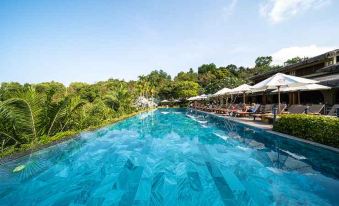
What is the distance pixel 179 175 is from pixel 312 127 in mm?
5273

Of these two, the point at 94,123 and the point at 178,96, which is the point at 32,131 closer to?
the point at 94,123

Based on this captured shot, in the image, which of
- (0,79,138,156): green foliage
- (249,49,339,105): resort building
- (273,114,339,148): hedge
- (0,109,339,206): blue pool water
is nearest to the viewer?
(0,109,339,206): blue pool water

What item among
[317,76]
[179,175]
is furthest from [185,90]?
[179,175]

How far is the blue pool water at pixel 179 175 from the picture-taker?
5039 mm

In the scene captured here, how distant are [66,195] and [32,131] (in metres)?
4.92

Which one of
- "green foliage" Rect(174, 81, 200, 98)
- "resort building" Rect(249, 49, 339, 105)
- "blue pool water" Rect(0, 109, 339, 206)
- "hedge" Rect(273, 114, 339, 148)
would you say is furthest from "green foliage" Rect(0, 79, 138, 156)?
"green foliage" Rect(174, 81, 200, 98)

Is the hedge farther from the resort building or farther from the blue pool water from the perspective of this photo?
the resort building

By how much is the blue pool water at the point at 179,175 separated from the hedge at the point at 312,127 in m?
0.52

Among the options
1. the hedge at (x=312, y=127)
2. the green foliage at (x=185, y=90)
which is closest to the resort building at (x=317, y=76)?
the hedge at (x=312, y=127)

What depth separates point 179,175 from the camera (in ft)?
21.6

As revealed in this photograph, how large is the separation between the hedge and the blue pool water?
0.52m

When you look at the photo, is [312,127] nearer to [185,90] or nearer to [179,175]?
[179,175]

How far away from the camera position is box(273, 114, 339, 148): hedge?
7231mm

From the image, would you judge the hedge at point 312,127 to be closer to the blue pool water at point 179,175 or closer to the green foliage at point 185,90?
the blue pool water at point 179,175
